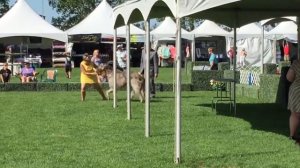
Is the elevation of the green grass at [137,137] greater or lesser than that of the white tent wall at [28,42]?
lesser

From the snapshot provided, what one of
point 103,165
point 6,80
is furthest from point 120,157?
point 6,80

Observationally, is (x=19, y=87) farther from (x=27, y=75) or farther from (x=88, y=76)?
(x=88, y=76)

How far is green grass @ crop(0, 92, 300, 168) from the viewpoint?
852 cm

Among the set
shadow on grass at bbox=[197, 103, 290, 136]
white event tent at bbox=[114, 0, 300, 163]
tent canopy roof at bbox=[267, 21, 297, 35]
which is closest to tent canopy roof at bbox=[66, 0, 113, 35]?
tent canopy roof at bbox=[267, 21, 297, 35]

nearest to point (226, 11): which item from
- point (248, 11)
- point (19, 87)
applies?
point (248, 11)

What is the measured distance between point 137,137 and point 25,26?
18995mm

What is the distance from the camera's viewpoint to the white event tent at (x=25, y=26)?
1106 inches

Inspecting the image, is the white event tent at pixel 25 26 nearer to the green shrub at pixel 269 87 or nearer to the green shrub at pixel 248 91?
the green shrub at pixel 248 91

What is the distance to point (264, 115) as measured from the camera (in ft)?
47.1

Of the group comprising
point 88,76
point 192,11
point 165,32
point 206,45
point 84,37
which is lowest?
point 88,76

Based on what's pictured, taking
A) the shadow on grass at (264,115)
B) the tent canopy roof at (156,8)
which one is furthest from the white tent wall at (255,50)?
the tent canopy roof at (156,8)

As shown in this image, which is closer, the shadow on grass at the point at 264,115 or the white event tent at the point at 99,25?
the shadow on grass at the point at 264,115

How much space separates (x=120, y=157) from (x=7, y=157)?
1.64 m

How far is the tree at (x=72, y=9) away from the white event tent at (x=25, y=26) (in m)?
45.5
